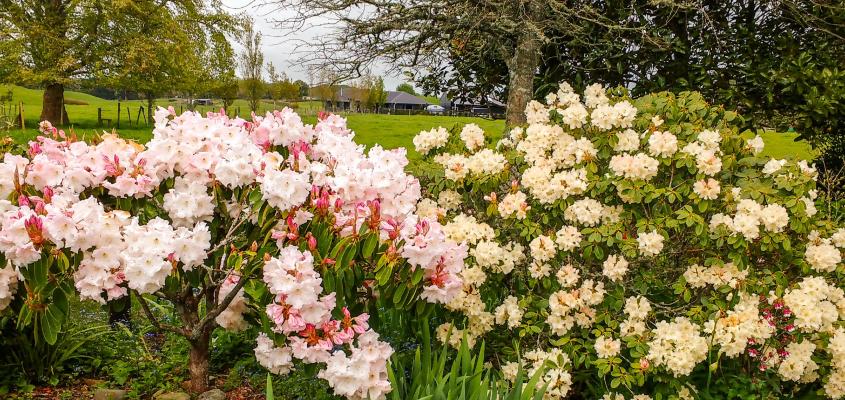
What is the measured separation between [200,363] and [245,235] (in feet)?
2.80

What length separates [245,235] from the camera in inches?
126

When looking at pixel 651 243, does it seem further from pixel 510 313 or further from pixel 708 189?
pixel 510 313

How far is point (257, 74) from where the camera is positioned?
31.6 m

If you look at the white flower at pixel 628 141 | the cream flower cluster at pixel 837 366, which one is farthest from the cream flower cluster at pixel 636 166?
the cream flower cluster at pixel 837 366

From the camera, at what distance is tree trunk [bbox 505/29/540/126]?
6.93 metres

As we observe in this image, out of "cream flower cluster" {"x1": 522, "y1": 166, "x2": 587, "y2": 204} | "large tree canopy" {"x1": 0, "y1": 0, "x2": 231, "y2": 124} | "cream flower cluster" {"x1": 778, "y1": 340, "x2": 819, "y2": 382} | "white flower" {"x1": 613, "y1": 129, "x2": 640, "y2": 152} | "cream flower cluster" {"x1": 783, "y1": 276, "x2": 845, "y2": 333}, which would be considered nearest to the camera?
"cream flower cluster" {"x1": 783, "y1": 276, "x2": 845, "y2": 333}

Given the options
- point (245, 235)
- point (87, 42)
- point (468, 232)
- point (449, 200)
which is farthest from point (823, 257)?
point (87, 42)

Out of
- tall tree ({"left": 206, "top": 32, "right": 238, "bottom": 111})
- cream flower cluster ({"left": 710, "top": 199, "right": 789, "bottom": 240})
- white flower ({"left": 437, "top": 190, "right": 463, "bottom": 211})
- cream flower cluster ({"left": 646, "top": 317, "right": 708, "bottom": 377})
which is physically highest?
tall tree ({"left": 206, "top": 32, "right": 238, "bottom": 111})

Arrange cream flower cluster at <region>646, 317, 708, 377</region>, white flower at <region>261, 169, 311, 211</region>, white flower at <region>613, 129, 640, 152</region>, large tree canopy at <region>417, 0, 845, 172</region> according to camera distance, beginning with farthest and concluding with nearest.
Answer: large tree canopy at <region>417, 0, 845, 172</region>, white flower at <region>613, 129, 640, 152</region>, cream flower cluster at <region>646, 317, 708, 377</region>, white flower at <region>261, 169, 311, 211</region>

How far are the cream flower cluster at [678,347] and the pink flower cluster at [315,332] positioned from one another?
147cm

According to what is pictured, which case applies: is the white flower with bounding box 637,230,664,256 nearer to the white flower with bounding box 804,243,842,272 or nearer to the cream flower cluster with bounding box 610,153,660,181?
the cream flower cluster with bounding box 610,153,660,181

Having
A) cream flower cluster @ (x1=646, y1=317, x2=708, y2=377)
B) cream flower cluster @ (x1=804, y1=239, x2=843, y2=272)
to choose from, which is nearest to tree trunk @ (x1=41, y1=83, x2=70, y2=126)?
cream flower cluster @ (x1=646, y1=317, x2=708, y2=377)

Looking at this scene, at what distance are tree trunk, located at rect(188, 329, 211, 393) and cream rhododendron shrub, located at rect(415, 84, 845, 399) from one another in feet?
4.45

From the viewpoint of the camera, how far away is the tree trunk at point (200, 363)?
344 cm
